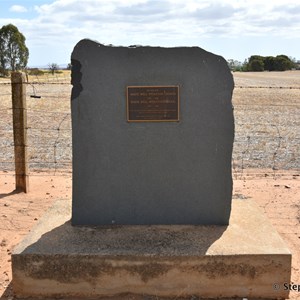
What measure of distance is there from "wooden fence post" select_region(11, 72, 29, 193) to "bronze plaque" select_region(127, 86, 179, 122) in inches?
126

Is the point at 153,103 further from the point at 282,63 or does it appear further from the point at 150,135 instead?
the point at 282,63

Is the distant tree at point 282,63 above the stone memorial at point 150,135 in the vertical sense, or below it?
above

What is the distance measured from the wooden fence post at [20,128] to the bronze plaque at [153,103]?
3.21 metres

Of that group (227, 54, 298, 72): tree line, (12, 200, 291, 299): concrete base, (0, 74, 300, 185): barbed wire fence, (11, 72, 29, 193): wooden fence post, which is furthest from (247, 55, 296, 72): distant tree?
(12, 200, 291, 299): concrete base

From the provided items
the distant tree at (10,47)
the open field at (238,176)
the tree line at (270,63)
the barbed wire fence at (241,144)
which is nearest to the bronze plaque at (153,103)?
the barbed wire fence at (241,144)

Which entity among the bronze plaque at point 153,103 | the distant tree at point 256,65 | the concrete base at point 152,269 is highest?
the distant tree at point 256,65

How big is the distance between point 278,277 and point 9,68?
61.5 m

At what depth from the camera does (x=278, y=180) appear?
809 cm

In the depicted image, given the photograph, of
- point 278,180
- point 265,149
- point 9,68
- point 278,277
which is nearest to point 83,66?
point 278,277

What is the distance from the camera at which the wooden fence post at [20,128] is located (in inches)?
286

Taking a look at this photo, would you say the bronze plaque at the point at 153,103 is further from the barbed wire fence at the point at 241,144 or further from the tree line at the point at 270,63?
the tree line at the point at 270,63

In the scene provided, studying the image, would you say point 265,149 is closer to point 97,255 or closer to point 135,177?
point 135,177

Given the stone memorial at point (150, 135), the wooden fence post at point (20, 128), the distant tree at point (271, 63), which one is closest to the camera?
the stone memorial at point (150, 135)

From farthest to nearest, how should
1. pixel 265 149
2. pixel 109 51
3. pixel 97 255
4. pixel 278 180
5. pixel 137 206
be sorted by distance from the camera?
pixel 265 149 < pixel 278 180 < pixel 137 206 < pixel 109 51 < pixel 97 255
